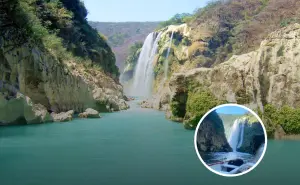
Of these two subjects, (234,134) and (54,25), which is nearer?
(234,134)

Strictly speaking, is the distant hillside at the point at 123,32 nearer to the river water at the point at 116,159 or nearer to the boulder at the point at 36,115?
the boulder at the point at 36,115

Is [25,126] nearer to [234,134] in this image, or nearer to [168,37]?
[234,134]

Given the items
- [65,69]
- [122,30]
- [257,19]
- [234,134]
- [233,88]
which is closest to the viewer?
[234,134]

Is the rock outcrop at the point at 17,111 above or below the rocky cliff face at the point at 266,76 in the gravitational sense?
below

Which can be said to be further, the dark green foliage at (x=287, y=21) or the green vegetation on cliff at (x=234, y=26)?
the green vegetation on cliff at (x=234, y=26)

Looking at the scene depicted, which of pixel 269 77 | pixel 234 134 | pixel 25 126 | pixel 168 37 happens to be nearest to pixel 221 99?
pixel 269 77

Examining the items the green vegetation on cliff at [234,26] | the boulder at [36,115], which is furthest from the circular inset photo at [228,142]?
the green vegetation on cliff at [234,26]
